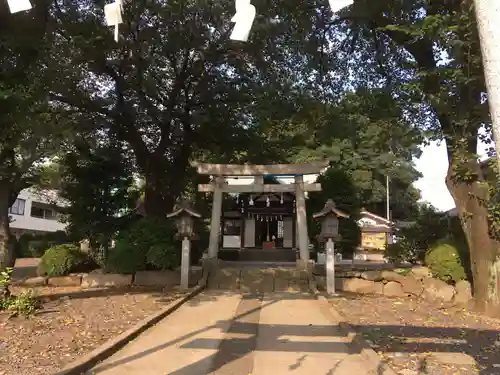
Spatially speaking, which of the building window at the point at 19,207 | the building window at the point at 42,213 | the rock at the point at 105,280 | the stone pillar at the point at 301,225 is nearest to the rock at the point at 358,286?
the stone pillar at the point at 301,225

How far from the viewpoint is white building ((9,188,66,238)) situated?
44.3 m

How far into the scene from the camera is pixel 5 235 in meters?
9.61

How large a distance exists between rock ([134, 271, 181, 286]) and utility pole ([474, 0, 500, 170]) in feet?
40.6

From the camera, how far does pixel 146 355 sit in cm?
627

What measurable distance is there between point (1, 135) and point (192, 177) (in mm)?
12837

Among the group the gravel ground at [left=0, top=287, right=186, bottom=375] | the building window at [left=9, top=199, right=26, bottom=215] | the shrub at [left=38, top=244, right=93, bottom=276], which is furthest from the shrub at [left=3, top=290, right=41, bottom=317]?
the building window at [left=9, top=199, right=26, bottom=215]

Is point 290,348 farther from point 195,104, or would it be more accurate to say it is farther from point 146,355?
point 195,104

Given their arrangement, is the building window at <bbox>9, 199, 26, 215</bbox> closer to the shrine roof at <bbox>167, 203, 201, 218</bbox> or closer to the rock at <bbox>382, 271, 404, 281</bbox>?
the shrine roof at <bbox>167, 203, 201, 218</bbox>

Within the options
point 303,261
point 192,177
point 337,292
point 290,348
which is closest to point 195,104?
point 192,177

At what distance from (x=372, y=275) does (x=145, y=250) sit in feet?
23.4

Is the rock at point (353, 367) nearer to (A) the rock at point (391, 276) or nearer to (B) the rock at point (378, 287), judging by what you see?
(A) the rock at point (391, 276)

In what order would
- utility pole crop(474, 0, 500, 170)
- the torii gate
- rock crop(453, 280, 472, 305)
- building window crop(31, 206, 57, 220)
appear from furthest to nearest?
building window crop(31, 206, 57, 220)
the torii gate
rock crop(453, 280, 472, 305)
utility pole crop(474, 0, 500, 170)

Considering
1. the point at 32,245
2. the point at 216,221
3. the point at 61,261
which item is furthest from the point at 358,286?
the point at 32,245

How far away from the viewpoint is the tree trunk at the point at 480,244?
10.2 m
